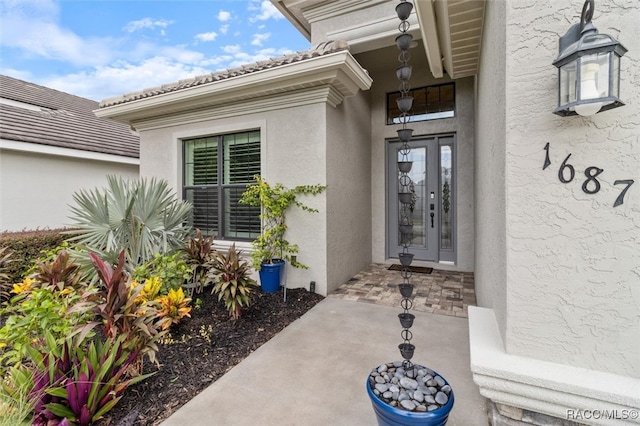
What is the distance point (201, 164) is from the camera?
258 inches

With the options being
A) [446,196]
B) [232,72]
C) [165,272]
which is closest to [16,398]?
[165,272]

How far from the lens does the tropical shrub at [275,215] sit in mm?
5152

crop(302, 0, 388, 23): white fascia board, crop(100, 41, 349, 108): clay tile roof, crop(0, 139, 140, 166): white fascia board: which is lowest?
crop(0, 139, 140, 166): white fascia board

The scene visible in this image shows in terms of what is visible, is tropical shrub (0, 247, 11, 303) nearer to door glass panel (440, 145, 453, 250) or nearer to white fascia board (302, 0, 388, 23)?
white fascia board (302, 0, 388, 23)

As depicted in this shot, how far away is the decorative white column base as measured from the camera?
1.47 metres

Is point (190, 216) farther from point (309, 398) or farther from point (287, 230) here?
point (309, 398)

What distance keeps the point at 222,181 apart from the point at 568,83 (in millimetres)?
5894

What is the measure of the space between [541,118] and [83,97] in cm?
1858

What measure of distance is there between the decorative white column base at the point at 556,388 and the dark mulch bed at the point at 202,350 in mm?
2451

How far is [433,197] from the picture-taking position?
272 inches

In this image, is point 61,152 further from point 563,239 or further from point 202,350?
point 563,239

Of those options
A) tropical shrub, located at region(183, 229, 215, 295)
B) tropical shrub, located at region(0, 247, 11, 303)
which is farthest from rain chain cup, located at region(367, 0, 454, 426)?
tropical shrub, located at region(0, 247, 11, 303)

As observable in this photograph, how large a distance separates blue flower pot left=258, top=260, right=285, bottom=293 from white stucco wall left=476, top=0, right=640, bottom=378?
3.80 metres

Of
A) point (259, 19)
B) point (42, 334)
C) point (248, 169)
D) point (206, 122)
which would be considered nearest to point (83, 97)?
point (259, 19)
